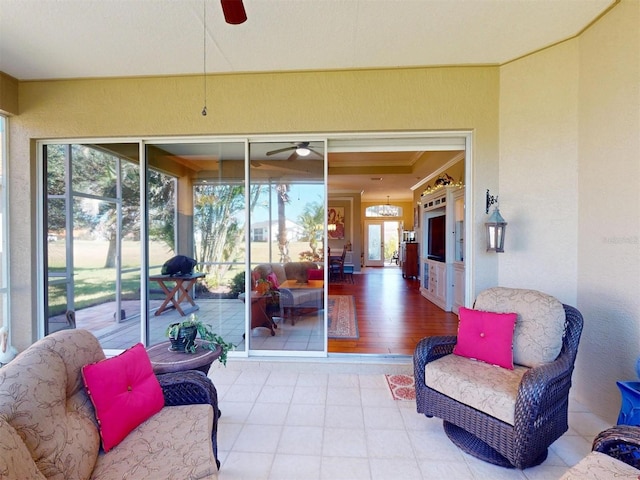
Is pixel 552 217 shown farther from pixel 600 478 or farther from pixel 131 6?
pixel 131 6

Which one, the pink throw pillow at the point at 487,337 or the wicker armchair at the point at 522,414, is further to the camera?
the pink throw pillow at the point at 487,337

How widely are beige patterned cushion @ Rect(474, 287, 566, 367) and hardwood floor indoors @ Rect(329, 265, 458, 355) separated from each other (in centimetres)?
135

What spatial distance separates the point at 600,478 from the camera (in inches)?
47.4

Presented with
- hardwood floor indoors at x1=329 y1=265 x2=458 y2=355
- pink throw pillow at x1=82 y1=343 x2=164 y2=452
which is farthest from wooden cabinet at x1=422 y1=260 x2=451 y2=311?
pink throw pillow at x1=82 y1=343 x2=164 y2=452

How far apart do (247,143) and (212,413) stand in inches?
99.1

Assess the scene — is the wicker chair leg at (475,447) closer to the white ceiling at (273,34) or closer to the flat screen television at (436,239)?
the white ceiling at (273,34)

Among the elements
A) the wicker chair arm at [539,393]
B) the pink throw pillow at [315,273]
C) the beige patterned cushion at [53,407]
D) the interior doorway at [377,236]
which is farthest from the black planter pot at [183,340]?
the interior doorway at [377,236]

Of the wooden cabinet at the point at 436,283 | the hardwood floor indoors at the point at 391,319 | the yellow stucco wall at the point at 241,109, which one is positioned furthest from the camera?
the wooden cabinet at the point at 436,283

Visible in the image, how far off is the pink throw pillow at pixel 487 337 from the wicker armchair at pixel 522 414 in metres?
0.25

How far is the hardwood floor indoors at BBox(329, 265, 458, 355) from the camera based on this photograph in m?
3.61

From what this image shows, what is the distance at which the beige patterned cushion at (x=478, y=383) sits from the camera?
1.78 m

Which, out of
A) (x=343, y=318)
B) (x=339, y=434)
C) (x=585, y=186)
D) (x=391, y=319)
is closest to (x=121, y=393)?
(x=339, y=434)

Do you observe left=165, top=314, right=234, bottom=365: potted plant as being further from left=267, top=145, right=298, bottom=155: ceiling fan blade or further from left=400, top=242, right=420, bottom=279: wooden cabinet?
left=400, top=242, right=420, bottom=279: wooden cabinet

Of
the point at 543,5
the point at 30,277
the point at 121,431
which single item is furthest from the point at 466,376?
the point at 30,277
